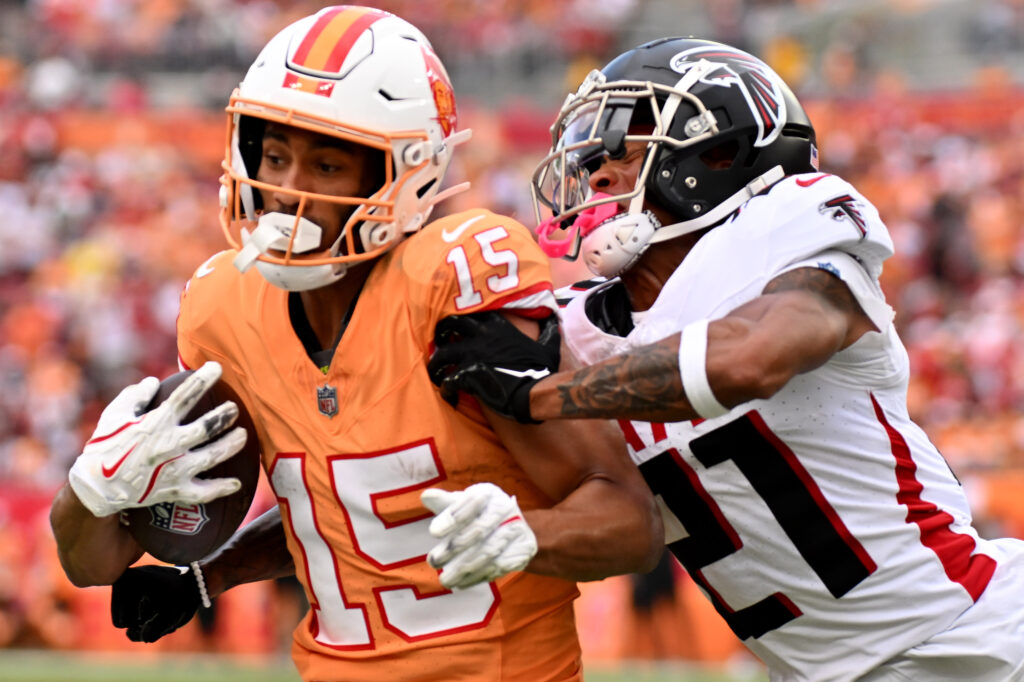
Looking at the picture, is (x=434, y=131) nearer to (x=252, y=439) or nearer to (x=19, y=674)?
(x=252, y=439)

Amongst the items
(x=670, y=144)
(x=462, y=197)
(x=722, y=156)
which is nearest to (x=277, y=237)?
(x=670, y=144)

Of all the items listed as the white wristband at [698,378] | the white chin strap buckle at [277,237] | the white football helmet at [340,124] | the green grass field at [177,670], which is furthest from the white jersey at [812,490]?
the green grass field at [177,670]

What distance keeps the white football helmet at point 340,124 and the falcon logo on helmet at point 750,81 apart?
1.80 feet

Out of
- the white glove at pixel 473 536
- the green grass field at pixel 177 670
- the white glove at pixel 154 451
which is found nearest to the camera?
the white glove at pixel 473 536

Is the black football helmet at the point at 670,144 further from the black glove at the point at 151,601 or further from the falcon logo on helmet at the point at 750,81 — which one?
the black glove at the point at 151,601

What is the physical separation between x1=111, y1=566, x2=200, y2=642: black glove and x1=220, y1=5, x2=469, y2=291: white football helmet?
2.59 ft

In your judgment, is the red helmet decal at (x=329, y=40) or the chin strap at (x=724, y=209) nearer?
the red helmet decal at (x=329, y=40)

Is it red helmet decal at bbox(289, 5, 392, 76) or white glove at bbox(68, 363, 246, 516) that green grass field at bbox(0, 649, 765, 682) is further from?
red helmet decal at bbox(289, 5, 392, 76)

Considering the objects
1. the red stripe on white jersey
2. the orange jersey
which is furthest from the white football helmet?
the red stripe on white jersey

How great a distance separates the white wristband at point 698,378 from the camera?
7.64 feet

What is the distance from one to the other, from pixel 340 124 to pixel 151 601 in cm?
113

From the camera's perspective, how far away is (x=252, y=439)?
2.70 metres

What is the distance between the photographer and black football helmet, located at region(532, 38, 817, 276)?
2789mm

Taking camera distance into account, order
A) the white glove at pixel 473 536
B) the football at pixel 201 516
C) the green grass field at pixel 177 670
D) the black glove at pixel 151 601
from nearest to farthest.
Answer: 1. the white glove at pixel 473 536
2. the football at pixel 201 516
3. the black glove at pixel 151 601
4. the green grass field at pixel 177 670
